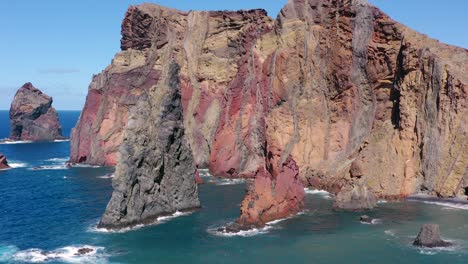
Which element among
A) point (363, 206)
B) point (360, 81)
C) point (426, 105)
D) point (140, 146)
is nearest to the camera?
point (140, 146)

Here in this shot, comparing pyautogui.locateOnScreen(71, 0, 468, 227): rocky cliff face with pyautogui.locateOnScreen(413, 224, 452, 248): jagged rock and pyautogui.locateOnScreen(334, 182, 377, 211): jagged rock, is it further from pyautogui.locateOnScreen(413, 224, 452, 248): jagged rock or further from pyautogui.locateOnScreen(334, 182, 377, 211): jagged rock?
pyautogui.locateOnScreen(413, 224, 452, 248): jagged rock

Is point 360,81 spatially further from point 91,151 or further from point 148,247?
point 91,151

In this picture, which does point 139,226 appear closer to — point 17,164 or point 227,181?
point 227,181

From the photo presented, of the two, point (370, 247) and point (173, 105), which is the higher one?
point (173, 105)

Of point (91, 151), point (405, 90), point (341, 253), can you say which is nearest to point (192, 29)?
point (91, 151)

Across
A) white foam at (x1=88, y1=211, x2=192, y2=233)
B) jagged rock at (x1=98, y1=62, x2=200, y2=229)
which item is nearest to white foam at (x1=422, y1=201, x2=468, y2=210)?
jagged rock at (x1=98, y1=62, x2=200, y2=229)
